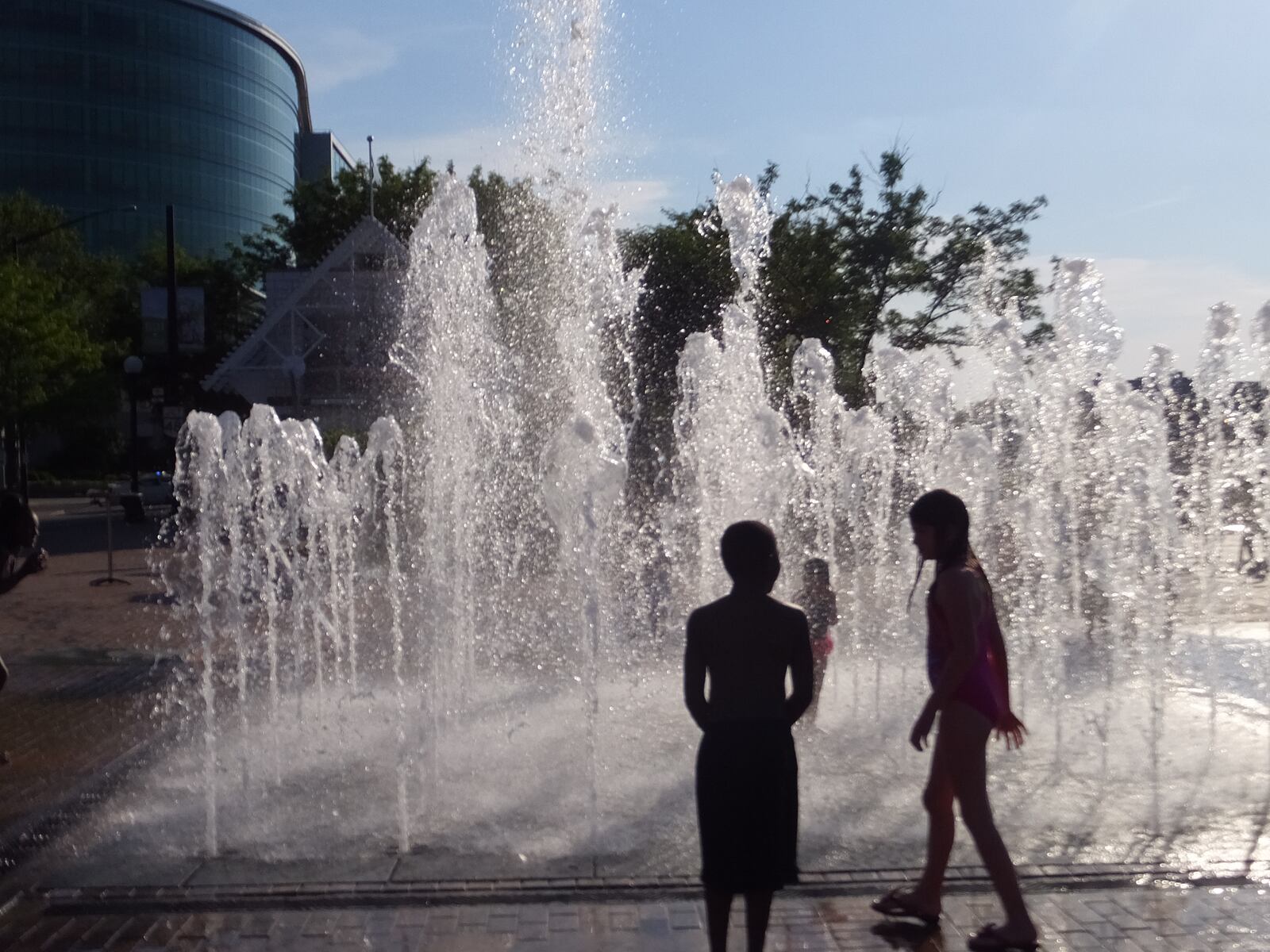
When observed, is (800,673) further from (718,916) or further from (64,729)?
(64,729)

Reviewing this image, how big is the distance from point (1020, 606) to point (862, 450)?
281 centimetres

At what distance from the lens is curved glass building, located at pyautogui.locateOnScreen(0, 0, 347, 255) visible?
70250 millimetres

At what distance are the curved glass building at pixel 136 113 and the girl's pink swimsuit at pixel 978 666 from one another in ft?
217

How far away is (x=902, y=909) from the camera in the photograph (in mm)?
4531

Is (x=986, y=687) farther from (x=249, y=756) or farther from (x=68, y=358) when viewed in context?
(x=68, y=358)

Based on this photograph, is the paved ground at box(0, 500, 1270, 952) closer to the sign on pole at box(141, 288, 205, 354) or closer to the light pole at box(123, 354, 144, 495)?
the sign on pole at box(141, 288, 205, 354)

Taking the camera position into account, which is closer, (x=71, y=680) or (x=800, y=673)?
(x=800, y=673)

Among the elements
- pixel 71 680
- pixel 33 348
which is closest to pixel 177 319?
pixel 33 348

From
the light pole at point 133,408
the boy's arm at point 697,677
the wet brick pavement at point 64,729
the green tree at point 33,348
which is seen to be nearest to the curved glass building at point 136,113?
the green tree at point 33,348

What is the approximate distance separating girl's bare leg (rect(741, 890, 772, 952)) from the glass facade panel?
69.8 meters

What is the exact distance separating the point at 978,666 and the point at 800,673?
33.1 inches

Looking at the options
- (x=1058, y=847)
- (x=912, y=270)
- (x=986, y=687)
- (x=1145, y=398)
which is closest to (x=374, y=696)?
(x=1058, y=847)

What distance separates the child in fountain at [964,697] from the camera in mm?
4191

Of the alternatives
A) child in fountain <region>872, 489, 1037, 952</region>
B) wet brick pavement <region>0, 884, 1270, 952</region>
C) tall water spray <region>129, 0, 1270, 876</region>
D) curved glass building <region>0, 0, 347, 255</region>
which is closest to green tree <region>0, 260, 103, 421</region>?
tall water spray <region>129, 0, 1270, 876</region>
